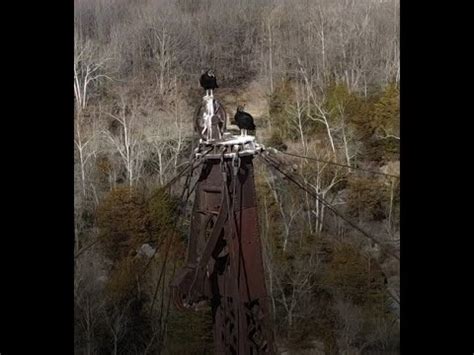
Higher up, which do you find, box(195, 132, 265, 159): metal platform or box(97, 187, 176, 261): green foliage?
box(195, 132, 265, 159): metal platform

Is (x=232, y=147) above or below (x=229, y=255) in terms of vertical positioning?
above

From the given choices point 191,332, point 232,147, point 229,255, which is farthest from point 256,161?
point 191,332

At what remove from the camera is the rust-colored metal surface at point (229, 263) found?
3443 millimetres

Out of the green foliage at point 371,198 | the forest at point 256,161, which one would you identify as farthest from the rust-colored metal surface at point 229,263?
the green foliage at point 371,198

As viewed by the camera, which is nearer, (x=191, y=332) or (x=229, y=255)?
(x=229, y=255)

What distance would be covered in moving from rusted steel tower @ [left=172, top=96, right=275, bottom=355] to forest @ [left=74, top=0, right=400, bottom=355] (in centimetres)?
22

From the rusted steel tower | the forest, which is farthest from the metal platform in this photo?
the forest

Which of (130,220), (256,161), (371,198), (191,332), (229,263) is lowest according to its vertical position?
(191,332)

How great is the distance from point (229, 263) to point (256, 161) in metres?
0.55

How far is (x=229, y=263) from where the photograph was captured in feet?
11.4

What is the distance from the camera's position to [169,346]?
3822 millimetres

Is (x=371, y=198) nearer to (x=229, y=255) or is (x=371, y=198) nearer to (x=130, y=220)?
(x=229, y=255)

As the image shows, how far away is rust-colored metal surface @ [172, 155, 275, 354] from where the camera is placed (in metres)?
3.44

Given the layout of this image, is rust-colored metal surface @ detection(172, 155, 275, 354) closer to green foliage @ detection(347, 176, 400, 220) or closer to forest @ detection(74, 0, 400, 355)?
forest @ detection(74, 0, 400, 355)
